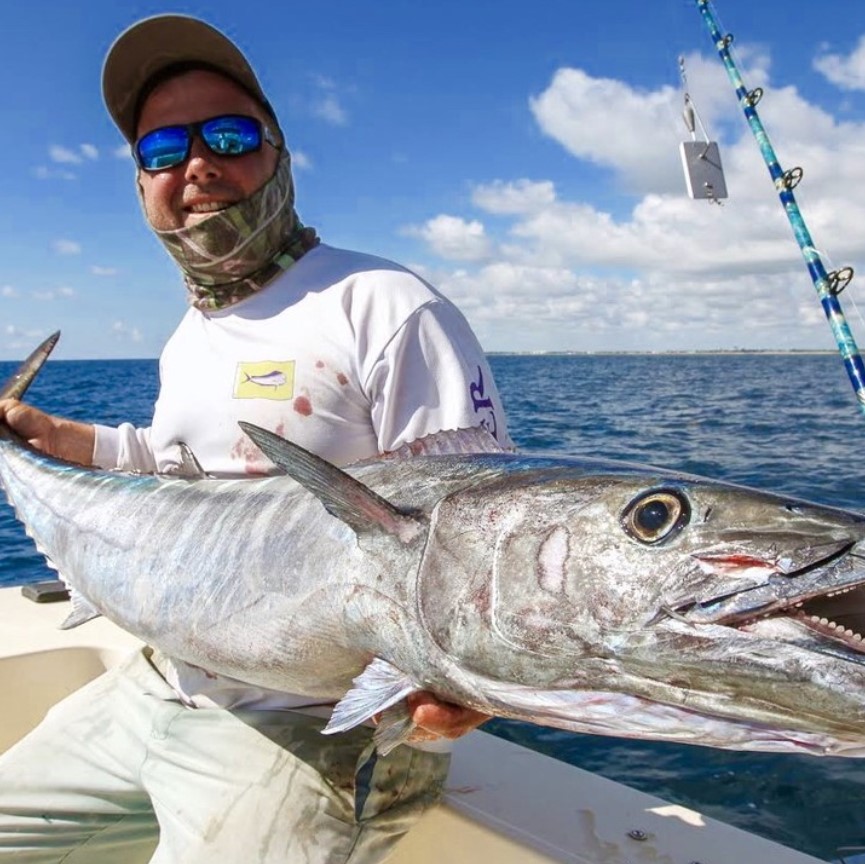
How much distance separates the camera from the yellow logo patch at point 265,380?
2.46m

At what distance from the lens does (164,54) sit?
2.87m

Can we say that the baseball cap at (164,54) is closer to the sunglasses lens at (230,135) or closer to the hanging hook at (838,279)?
the sunglasses lens at (230,135)

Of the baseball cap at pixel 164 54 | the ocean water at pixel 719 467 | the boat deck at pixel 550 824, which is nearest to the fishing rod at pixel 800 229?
the ocean water at pixel 719 467

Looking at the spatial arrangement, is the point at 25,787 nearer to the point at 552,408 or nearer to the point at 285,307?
the point at 285,307

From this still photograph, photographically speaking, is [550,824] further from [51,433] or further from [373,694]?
[51,433]

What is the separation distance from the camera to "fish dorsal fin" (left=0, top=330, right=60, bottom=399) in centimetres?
345

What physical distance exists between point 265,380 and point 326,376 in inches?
8.0

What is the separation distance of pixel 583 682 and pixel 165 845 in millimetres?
1412

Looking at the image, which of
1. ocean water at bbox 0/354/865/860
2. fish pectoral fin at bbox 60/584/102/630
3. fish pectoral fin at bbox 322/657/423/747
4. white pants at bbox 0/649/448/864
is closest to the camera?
fish pectoral fin at bbox 322/657/423/747

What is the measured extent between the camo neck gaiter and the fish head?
149cm

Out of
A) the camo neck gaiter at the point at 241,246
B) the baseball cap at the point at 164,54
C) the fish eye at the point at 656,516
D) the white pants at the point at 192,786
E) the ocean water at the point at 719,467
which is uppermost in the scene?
the baseball cap at the point at 164,54

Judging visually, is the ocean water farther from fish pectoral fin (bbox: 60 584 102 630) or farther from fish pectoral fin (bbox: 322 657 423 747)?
fish pectoral fin (bbox: 60 584 102 630)

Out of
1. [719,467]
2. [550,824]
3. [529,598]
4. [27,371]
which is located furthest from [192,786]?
[719,467]

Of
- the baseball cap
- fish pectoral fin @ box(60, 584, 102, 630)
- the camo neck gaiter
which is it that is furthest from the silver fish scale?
the baseball cap
